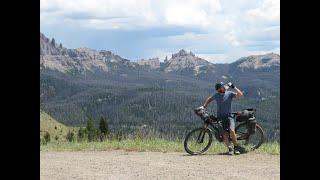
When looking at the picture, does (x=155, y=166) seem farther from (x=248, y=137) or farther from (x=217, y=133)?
(x=248, y=137)

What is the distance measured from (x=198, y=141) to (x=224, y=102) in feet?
3.45

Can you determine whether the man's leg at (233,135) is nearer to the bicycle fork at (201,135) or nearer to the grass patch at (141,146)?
the grass patch at (141,146)

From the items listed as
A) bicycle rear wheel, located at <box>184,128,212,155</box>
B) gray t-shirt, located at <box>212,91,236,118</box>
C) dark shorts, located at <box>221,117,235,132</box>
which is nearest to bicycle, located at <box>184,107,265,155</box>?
bicycle rear wheel, located at <box>184,128,212,155</box>

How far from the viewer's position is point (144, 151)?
1332 centimetres

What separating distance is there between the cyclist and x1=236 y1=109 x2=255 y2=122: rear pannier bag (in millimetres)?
382

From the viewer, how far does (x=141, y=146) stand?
13.7m

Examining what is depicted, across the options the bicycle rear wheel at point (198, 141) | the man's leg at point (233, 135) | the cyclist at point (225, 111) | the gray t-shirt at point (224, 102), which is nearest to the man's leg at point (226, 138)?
the cyclist at point (225, 111)

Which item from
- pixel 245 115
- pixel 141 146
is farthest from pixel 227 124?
pixel 141 146

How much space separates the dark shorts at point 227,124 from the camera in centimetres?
1260

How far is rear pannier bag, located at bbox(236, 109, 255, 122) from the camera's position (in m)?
13.0

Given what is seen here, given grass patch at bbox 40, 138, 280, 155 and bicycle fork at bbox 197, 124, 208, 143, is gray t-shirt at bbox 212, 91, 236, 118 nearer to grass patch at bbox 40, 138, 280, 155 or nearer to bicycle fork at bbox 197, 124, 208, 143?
bicycle fork at bbox 197, 124, 208, 143
